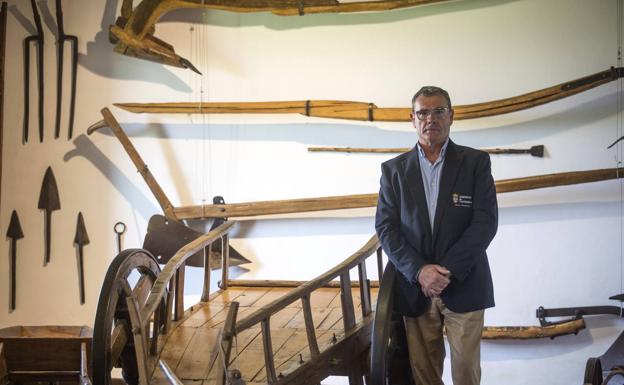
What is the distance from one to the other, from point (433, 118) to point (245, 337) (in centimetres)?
146

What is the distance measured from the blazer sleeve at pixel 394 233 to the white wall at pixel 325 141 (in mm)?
1984

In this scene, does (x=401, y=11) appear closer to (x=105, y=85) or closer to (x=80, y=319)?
(x=105, y=85)

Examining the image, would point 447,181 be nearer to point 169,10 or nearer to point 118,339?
point 118,339

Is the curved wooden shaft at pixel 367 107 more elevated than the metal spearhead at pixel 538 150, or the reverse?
the curved wooden shaft at pixel 367 107

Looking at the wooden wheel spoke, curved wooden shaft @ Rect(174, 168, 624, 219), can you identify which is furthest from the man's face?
curved wooden shaft @ Rect(174, 168, 624, 219)

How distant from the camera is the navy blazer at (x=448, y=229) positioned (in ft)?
10.1

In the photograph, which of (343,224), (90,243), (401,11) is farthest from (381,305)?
(90,243)

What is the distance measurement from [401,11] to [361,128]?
2.60 feet

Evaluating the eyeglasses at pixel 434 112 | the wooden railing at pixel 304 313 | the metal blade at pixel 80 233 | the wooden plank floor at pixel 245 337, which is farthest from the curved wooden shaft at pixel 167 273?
the metal blade at pixel 80 233

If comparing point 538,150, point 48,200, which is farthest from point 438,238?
point 48,200

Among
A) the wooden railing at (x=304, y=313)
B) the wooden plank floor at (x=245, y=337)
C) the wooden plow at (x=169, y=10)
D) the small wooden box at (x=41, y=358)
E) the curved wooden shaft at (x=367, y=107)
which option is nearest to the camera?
the wooden railing at (x=304, y=313)

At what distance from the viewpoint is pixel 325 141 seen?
211 inches

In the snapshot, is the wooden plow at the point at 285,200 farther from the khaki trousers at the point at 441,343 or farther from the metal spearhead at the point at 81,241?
the khaki trousers at the point at 441,343

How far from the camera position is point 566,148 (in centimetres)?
494
